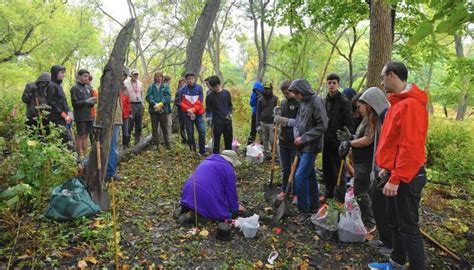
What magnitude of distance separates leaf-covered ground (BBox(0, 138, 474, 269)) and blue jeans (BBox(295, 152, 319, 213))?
0.36m

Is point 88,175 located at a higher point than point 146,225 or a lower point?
higher

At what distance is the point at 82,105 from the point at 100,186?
225 centimetres

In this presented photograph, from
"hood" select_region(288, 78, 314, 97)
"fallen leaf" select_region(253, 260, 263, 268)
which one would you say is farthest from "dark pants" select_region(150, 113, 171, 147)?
"fallen leaf" select_region(253, 260, 263, 268)

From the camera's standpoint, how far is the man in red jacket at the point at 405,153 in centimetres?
274

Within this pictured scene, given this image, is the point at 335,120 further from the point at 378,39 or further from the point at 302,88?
the point at 378,39

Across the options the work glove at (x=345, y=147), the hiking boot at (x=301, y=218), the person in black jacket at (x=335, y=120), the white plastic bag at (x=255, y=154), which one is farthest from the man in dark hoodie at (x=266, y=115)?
the work glove at (x=345, y=147)

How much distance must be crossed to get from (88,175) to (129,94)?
3.42 m

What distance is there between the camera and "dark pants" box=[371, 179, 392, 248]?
3.59 m

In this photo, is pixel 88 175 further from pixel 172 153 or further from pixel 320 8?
pixel 320 8

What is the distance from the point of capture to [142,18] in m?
31.0

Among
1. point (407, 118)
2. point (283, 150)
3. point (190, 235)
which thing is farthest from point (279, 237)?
point (407, 118)

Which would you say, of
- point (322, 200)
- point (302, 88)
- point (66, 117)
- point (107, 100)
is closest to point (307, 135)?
point (302, 88)

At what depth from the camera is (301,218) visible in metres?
4.46

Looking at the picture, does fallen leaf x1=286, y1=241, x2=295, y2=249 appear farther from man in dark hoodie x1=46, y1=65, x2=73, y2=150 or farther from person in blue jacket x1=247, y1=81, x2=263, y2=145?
person in blue jacket x1=247, y1=81, x2=263, y2=145
